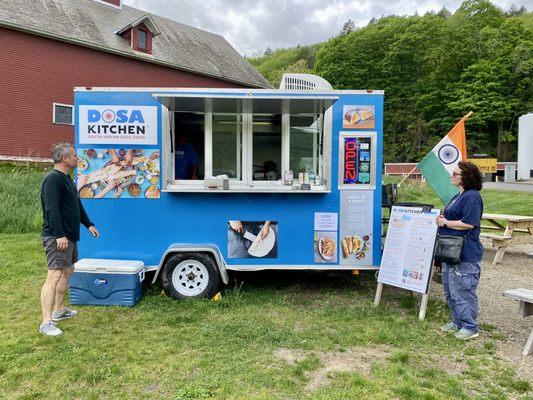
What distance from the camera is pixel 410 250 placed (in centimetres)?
500

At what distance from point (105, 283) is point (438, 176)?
4713mm

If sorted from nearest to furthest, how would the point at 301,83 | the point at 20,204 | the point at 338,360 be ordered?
the point at 338,360 < the point at 301,83 < the point at 20,204

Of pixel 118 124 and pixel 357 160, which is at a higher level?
pixel 118 124

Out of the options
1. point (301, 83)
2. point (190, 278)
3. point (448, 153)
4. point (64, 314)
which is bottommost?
point (64, 314)

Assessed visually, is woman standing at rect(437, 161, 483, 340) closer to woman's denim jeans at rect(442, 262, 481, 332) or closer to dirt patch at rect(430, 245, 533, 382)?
woman's denim jeans at rect(442, 262, 481, 332)

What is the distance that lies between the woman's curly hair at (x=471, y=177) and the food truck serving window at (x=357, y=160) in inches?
47.0

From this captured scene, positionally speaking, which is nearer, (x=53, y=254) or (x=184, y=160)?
(x=53, y=254)

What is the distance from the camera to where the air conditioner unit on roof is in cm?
583

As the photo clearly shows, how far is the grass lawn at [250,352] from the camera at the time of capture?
3.32 meters

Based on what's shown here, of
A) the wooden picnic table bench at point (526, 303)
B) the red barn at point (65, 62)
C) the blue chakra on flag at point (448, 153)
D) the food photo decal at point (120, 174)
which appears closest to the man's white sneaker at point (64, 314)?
the food photo decal at point (120, 174)

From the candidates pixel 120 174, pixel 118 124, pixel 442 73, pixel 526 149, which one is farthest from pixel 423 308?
pixel 442 73

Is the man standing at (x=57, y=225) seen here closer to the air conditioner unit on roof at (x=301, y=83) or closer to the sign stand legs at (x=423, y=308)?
the air conditioner unit on roof at (x=301, y=83)

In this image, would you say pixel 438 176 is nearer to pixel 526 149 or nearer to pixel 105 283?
pixel 105 283

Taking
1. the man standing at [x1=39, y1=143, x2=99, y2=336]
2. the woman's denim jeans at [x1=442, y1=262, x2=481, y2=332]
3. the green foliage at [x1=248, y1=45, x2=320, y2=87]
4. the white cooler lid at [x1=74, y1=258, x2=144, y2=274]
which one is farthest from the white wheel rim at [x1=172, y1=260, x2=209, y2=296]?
the green foliage at [x1=248, y1=45, x2=320, y2=87]
